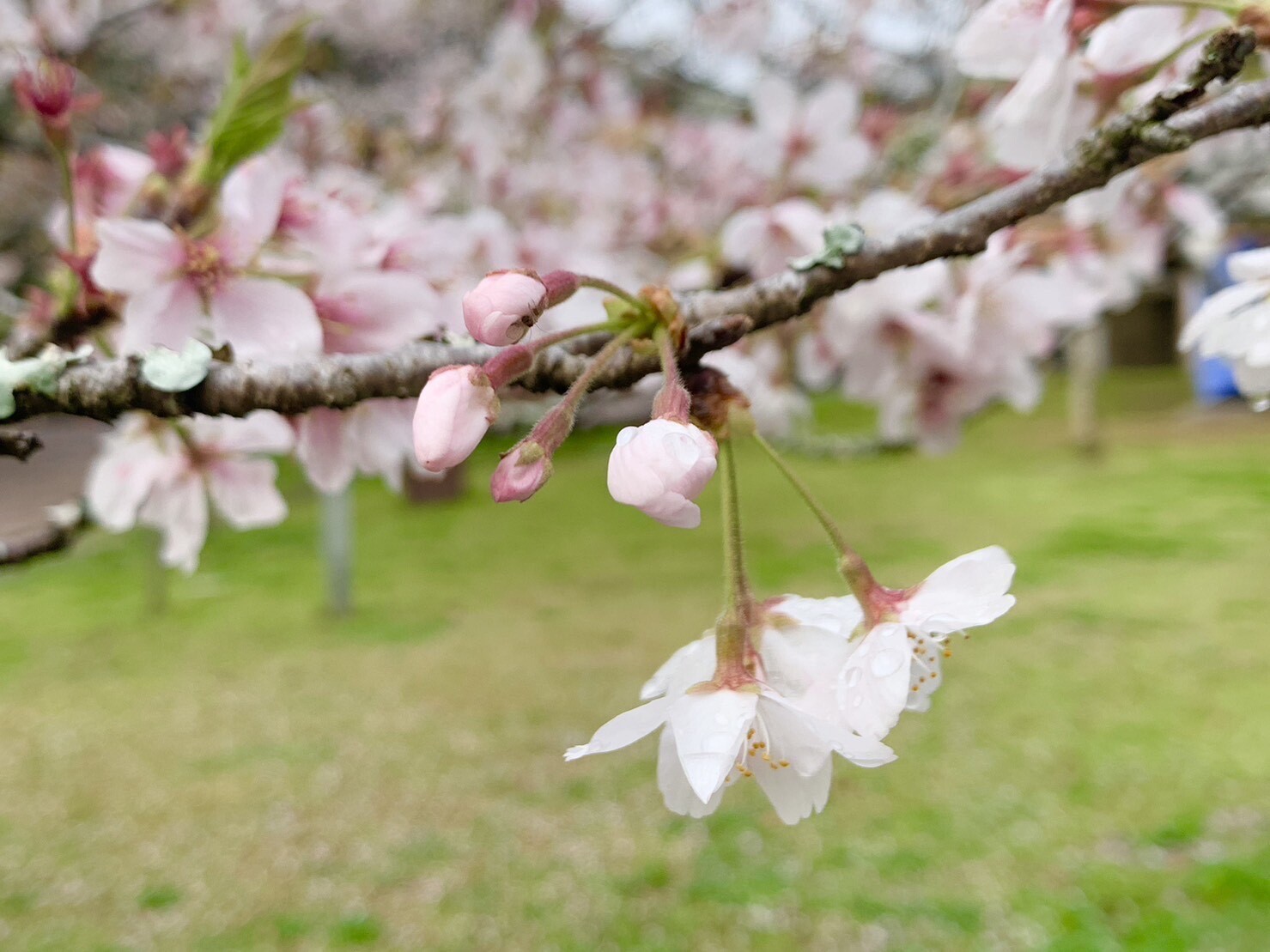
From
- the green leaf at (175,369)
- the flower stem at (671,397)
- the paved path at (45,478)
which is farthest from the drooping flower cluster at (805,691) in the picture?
the paved path at (45,478)

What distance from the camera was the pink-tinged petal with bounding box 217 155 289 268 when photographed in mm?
555

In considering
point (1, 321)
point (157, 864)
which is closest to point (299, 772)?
point (157, 864)

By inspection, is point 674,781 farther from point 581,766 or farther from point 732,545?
point 581,766

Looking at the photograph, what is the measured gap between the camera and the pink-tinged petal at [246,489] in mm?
702

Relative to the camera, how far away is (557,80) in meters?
2.91

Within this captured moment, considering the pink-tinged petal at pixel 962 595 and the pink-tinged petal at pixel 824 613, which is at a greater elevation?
the pink-tinged petal at pixel 962 595

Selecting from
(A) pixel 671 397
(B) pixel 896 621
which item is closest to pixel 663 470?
(A) pixel 671 397

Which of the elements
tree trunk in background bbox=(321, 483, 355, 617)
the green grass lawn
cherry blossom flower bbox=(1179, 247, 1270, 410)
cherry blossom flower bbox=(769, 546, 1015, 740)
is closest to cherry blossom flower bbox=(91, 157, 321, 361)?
cherry blossom flower bbox=(769, 546, 1015, 740)

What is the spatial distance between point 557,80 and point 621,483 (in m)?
2.84

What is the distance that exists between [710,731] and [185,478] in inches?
19.3

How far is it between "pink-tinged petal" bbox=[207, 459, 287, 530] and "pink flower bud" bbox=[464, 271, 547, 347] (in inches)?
16.6

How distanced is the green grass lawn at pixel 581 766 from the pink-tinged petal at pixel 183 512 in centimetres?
144

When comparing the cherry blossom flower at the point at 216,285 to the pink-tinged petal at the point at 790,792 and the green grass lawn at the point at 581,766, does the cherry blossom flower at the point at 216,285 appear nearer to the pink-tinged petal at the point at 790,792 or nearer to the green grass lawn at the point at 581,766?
the pink-tinged petal at the point at 790,792

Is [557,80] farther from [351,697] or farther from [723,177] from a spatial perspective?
[351,697]
